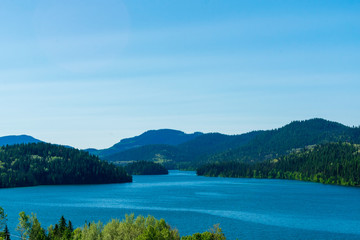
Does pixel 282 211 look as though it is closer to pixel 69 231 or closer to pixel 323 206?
pixel 323 206

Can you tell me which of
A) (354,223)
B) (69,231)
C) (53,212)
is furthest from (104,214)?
(354,223)

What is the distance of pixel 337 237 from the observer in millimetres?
127000

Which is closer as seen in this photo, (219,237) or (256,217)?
(219,237)

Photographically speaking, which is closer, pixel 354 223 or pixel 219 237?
pixel 219 237

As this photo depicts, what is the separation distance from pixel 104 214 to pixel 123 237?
85706 millimetres

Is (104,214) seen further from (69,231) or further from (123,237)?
(123,237)

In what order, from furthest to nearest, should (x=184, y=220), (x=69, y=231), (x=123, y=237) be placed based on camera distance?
(x=184, y=220), (x=69, y=231), (x=123, y=237)

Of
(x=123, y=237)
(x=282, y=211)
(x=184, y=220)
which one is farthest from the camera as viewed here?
(x=282, y=211)

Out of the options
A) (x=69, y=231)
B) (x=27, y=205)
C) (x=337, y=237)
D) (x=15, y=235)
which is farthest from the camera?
(x=27, y=205)

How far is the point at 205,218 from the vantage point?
515 feet

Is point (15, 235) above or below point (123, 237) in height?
below

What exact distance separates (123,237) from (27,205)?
12827 cm

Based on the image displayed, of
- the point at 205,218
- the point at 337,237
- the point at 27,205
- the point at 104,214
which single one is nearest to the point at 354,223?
the point at 337,237

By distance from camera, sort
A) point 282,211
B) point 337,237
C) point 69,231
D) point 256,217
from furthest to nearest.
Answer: point 282,211
point 256,217
point 337,237
point 69,231
